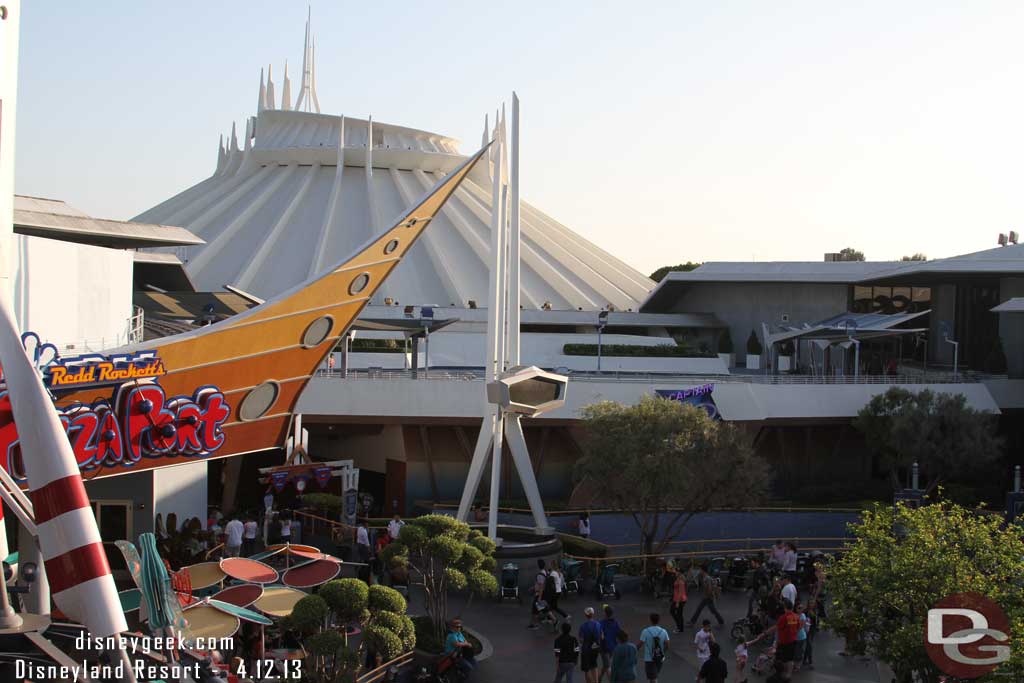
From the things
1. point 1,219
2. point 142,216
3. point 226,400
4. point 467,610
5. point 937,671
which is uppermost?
point 142,216

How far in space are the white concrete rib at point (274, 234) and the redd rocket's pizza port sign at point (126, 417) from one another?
2277 centimetres

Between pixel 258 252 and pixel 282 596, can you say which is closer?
pixel 282 596

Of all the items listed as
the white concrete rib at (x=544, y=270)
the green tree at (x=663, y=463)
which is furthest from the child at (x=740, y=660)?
the white concrete rib at (x=544, y=270)

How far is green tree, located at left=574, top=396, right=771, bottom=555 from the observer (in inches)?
937

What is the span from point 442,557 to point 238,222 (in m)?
35.9

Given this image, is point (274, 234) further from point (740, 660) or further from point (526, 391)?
point (740, 660)

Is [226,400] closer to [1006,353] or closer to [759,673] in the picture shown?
[759,673]

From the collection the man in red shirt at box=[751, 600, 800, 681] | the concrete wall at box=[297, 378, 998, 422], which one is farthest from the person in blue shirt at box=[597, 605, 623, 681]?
the concrete wall at box=[297, 378, 998, 422]

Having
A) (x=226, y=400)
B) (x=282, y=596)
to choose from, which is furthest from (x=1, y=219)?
(x=226, y=400)

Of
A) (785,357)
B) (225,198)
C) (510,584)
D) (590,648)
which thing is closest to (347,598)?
(590,648)

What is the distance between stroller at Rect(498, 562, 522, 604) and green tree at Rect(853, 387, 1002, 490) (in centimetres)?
1557

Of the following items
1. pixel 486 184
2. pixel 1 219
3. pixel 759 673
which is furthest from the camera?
pixel 486 184

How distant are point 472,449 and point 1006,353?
1927 centimetres

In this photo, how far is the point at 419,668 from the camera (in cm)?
1534
